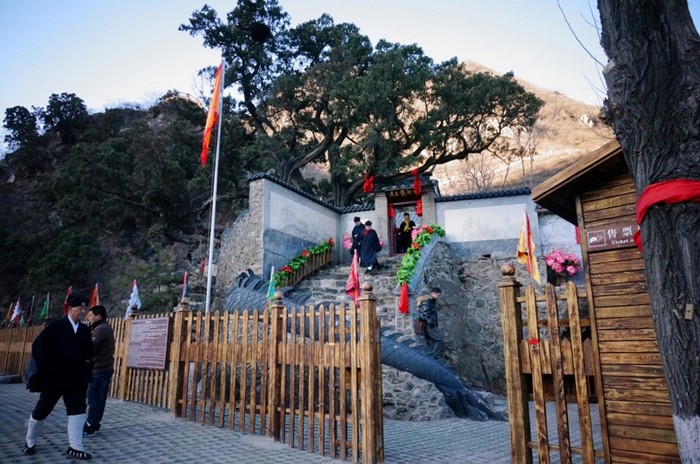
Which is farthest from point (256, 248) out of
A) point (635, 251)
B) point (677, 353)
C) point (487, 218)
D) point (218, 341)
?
point (677, 353)

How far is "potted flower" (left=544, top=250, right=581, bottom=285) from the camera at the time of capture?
12594mm

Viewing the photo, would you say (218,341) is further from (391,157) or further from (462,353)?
(391,157)

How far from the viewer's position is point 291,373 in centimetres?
531

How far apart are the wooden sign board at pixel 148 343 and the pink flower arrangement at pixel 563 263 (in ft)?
33.4

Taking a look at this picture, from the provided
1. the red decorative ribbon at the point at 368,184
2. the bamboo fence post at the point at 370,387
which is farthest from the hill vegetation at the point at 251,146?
the bamboo fence post at the point at 370,387

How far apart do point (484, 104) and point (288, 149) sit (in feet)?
31.6

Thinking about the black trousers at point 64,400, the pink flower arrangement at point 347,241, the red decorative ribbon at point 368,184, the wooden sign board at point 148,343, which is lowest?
the black trousers at point 64,400

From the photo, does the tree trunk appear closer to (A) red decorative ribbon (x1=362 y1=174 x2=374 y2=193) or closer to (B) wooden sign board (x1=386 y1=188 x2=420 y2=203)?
(B) wooden sign board (x1=386 y1=188 x2=420 y2=203)

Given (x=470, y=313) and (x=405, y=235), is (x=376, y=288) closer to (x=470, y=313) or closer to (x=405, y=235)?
(x=470, y=313)

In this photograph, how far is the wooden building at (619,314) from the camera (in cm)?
364

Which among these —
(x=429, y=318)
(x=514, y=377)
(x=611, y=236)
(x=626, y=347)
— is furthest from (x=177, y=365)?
(x=611, y=236)

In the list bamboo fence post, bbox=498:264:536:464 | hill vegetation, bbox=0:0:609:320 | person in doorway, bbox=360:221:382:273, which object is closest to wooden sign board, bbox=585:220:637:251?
bamboo fence post, bbox=498:264:536:464

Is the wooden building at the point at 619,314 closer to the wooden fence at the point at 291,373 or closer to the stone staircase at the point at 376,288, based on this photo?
the wooden fence at the point at 291,373

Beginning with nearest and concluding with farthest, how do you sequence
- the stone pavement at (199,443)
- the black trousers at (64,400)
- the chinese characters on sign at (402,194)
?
the black trousers at (64,400), the stone pavement at (199,443), the chinese characters on sign at (402,194)
